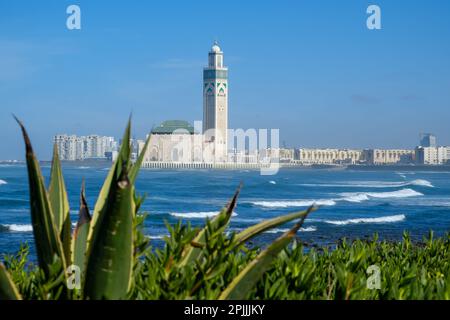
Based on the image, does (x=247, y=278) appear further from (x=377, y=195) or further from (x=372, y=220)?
(x=377, y=195)

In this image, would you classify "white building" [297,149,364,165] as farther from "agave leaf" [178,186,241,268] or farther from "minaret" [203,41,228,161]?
"agave leaf" [178,186,241,268]

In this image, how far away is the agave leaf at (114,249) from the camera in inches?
101

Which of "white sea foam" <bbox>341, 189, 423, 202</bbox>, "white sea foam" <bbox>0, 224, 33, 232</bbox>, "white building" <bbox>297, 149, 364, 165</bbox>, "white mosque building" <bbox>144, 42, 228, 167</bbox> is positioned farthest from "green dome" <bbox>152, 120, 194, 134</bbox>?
"white sea foam" <bbox>0, 224, 33, 232</bbox>

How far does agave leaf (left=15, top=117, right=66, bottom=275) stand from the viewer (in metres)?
2.74

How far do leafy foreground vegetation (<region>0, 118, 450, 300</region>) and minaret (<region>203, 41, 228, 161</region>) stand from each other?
13376 centimetres

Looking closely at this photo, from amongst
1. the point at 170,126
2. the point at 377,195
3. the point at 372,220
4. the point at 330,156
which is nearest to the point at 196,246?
the point at 372,220

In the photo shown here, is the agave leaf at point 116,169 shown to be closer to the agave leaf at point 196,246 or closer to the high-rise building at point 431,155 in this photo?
the agave leaf at point 196,246

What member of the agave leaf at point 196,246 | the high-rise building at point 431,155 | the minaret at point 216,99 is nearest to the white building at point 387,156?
the high-rise building at point 431,155

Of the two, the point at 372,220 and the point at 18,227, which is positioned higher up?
the point at 18,227

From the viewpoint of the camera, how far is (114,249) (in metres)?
2.67

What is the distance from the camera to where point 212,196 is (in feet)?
178

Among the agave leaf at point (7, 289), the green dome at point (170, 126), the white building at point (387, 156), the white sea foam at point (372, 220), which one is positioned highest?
the green dome at point (170, 126)

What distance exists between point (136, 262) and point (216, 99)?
454 ft
